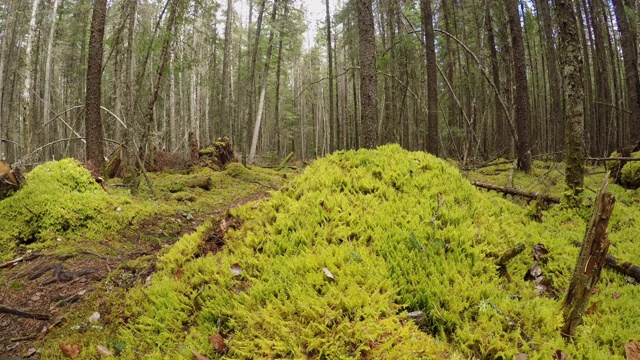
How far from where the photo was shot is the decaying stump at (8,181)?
5289mm

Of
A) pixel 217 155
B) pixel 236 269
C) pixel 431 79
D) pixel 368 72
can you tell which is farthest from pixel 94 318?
pixel 217 155

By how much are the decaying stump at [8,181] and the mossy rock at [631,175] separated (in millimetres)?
10982

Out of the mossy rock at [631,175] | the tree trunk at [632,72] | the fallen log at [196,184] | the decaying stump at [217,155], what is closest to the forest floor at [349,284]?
the mossy rock at [631,175]

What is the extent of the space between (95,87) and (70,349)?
6.72m

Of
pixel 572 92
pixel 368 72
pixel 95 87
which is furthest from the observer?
pixel 95 87

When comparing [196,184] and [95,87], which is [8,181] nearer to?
[95,87]

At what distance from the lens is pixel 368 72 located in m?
5.44

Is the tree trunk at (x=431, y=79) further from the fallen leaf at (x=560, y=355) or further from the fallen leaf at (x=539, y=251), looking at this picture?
the fallen leaf at (x=560, y=355)

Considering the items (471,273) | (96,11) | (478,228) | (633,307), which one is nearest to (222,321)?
(471,273)

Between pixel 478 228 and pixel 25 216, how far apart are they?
591 cm

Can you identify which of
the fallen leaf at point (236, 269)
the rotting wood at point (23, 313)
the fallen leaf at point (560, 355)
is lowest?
the rotting wood at point (23, 313)

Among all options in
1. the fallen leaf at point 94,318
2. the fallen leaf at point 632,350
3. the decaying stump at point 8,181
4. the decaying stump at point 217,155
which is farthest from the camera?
the decaying stump at point 217,155

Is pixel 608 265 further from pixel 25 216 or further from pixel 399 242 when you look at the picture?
pixel 25 216

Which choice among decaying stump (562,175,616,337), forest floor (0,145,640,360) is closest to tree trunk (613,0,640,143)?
forest floor (0,145,640,360)
